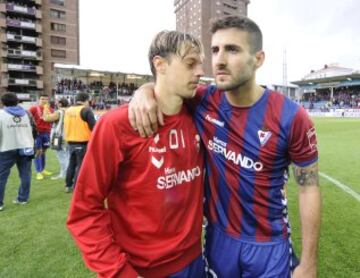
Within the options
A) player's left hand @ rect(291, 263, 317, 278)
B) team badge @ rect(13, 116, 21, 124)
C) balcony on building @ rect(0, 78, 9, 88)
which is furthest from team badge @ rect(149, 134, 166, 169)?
balcony on building @ rect(0, 78, 9, 88)

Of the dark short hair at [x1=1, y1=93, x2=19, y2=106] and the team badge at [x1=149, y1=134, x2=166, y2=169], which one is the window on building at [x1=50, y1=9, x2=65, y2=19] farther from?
the team badge at [x1=149, y1=134, x2=166, y2=169]

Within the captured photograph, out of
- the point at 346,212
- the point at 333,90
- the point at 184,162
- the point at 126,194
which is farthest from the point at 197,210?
the point at 333,90

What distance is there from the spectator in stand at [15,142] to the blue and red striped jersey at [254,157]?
18.1 feet

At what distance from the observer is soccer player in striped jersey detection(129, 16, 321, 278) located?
212 centimetres

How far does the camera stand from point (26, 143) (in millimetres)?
6926

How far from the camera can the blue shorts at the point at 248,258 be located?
219cm

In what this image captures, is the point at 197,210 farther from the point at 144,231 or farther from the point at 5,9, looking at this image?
the point at 5,9

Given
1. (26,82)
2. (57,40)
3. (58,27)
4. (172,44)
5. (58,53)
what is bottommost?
(172,44)

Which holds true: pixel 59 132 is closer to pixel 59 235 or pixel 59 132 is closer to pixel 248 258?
pixel 59 235

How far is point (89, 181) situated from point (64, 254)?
10.0 ft

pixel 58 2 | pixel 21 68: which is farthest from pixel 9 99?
pixel 58 2

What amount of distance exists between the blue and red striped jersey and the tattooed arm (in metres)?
0.08

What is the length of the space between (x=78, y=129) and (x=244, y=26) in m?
5.98

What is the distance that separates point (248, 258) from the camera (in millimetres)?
2230
